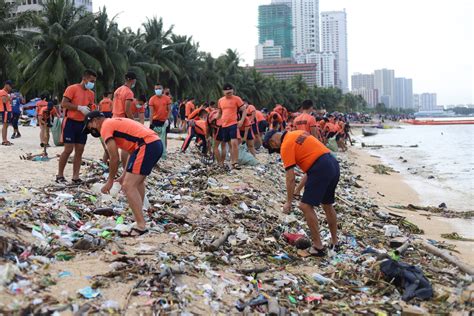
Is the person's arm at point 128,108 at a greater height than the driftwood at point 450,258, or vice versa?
the person's arm at point 128,108

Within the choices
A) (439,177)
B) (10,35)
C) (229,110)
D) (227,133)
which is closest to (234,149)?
(227,133)

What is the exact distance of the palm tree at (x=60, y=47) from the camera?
99.3 ft

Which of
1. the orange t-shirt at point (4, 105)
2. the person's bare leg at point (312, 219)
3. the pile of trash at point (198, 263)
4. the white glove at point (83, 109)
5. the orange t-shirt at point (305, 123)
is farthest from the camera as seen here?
the orange t-shirt at point (4, 105)

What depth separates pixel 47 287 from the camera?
4059 millimetres

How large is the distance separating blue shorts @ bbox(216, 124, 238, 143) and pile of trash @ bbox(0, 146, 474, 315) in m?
2.67

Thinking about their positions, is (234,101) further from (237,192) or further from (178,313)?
(178,313)

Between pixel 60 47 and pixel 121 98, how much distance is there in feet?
79.0

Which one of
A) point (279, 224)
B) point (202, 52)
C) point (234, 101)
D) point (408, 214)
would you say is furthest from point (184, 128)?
point (202, 52)

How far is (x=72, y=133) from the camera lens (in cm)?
789

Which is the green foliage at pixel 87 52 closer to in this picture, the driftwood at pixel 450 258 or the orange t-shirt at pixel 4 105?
the orange t-shirt at pixel 4 105

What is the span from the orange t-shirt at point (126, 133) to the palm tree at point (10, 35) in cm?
2837

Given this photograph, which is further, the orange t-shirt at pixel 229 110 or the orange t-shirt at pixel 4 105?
the orange t-shirt at pixel 4 105

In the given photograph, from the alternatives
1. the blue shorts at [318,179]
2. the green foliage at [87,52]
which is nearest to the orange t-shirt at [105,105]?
the blue shorts at [318,179]

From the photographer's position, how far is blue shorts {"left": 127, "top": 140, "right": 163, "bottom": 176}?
5500 mm
